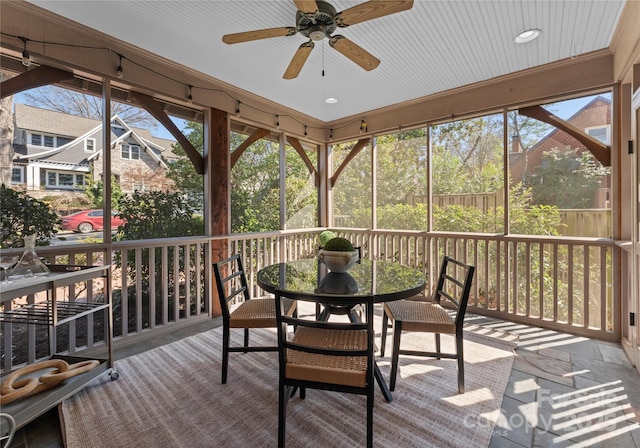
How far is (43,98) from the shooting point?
2.41m

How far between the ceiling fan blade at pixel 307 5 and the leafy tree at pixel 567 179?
2891mm

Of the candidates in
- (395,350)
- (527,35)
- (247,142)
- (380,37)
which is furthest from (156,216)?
(527,35)

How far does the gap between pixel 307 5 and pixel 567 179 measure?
10.1 ft

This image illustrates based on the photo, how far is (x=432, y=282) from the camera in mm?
3977

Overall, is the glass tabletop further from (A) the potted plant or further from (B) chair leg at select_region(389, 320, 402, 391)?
(B) chair leg at select_region(389, 320, 402, 391)

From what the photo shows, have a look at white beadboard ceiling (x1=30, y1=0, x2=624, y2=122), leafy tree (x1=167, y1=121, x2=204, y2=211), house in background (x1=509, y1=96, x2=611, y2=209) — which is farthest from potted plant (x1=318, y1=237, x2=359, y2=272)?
house in background (x1=509, y1=96, x2=611, y2=209)

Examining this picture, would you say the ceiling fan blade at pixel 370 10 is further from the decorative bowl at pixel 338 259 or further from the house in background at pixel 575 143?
the house in background at pixel 575 143

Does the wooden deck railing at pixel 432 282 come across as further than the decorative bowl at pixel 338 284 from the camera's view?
Yes

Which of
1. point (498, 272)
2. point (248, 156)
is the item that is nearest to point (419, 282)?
point (498, 272)

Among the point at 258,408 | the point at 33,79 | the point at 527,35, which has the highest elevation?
the point at 527,35

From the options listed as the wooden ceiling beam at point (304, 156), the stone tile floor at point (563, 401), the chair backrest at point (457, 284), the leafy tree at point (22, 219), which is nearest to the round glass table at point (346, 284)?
the chair backrest at point (457, 284)

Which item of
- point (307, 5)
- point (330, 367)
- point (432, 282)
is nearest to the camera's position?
point (330, 367)

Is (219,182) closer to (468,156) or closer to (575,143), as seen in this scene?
(468,156)

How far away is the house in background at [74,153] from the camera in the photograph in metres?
2.33
